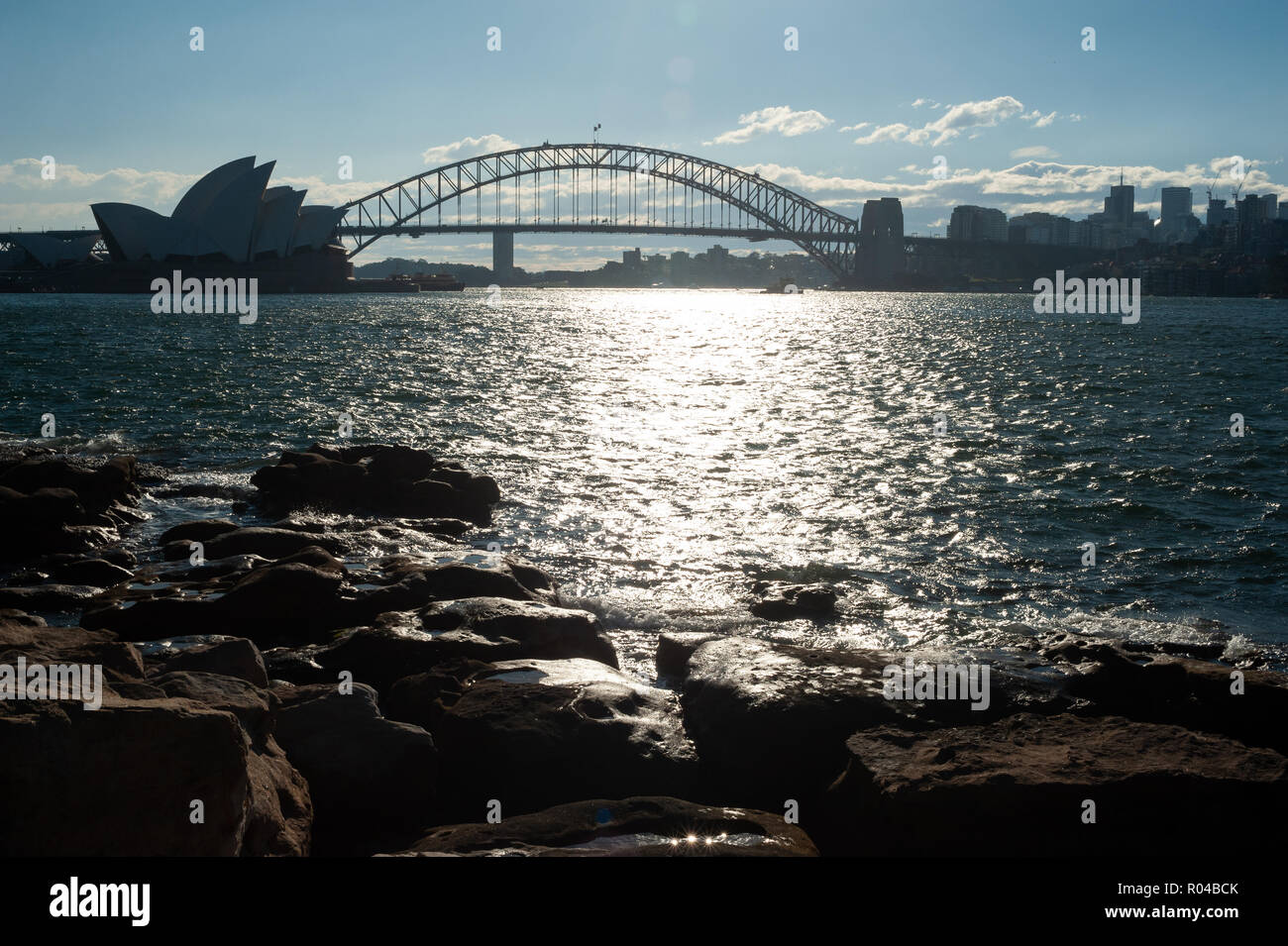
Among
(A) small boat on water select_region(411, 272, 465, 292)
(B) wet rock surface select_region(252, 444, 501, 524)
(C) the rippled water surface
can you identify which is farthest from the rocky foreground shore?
(A) small boat on water select_region(411, 272, 465, 292)

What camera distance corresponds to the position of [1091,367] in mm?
27109

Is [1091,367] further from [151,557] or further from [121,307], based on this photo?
[121,307]

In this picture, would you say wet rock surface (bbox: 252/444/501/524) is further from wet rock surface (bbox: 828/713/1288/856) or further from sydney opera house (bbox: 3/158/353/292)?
sydney opera house (bbox: 3/158/353/292)

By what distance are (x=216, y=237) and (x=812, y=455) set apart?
233ft

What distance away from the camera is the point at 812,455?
13.6 meters

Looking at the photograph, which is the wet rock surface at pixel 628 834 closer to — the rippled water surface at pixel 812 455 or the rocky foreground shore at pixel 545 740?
the rocky foreground shore at pixel 545 740

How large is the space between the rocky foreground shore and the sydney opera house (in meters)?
69.2

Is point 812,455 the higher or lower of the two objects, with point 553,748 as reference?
higher

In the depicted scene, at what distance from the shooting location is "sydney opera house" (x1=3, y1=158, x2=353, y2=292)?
71500 millimetres

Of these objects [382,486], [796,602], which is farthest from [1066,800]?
[382,486]

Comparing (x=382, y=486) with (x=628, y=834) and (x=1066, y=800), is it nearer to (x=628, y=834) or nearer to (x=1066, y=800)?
(x=628, y=834)

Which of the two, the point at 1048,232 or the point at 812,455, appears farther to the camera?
the point at 1048,232

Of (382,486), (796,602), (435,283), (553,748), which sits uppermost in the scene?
(435,283)

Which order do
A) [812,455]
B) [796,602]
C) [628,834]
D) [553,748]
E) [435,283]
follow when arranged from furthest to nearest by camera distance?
[435,283]
[812,455]
[796,602]
[553,748]
[628,834]
